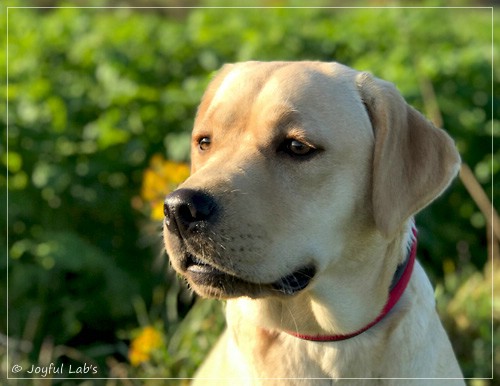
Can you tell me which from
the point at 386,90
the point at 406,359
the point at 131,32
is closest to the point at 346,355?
the point at 406,359

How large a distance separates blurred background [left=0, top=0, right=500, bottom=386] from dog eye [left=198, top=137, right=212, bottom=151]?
1.60 m

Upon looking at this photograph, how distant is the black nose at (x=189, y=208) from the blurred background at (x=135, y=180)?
2.06m

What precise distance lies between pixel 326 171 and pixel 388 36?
15.0 ft

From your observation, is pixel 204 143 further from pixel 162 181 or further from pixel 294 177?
pixel 162 181

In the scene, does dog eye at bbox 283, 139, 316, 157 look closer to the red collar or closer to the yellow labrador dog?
the yellow labrador dog

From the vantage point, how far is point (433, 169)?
3479mm

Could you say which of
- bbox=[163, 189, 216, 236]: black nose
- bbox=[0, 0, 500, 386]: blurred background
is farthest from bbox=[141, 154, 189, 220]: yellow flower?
bbox=[163, 189, 216, 236]: black nose

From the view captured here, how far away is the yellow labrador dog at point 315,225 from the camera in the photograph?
3.17 meters

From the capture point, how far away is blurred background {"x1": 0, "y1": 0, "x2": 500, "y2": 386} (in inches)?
214

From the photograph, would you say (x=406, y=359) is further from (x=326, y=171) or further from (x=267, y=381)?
(x=326, y=171)

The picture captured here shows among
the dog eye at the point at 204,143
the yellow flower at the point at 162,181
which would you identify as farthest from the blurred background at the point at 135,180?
the dog eye at the point at 204,143

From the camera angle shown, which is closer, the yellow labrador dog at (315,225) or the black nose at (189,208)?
the black nose at (189,208)

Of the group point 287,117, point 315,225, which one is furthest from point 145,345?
point 287,117

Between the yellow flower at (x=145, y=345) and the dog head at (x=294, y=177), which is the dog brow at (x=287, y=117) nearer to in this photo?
the dog head at (x=294, y=177)
